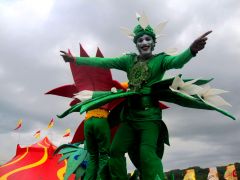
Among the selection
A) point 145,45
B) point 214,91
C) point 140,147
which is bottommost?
point 140,147

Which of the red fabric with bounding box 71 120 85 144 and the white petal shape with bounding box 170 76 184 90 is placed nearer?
the white petal shape with bounding box 170 76 184 90

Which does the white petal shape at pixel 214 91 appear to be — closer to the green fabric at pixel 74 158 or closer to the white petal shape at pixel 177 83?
the white petal shape at pixel 177 83

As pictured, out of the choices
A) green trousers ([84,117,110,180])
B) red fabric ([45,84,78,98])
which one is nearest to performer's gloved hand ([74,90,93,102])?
green trousers ([84,117,110,180])

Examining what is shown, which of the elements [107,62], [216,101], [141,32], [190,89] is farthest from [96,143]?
[216,101]

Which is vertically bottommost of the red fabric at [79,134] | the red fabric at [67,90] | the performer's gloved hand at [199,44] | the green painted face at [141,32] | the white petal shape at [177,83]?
Result: the red fabric at [79,134]

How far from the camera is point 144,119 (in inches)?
169

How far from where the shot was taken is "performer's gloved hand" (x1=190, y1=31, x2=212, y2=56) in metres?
3.86

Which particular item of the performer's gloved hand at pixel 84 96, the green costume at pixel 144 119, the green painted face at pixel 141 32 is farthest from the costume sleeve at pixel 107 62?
the performer's gloved hand at pixel 84 96

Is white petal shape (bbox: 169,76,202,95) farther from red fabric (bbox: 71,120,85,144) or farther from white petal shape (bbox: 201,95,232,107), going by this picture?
red fabric (bbox: 71,120,85,144)

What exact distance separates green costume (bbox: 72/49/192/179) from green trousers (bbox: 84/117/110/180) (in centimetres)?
109

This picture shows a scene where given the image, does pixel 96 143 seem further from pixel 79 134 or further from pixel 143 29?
pixel 143 29

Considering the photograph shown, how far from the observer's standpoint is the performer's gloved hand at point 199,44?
3.86m

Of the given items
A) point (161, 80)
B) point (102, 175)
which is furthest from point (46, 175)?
point (161, 80)

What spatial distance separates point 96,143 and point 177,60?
2.12 meters
